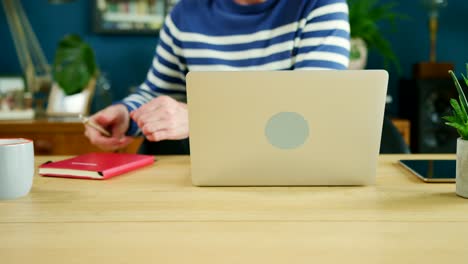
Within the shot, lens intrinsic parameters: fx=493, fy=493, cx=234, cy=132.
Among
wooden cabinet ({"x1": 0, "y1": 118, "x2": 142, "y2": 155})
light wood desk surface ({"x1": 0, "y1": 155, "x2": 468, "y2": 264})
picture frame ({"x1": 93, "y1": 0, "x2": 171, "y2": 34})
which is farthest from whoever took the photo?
picture frame ({"x1": 93, "y1": 0, "x2": 171, "y2": 34})

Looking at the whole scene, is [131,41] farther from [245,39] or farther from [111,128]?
[111,128]

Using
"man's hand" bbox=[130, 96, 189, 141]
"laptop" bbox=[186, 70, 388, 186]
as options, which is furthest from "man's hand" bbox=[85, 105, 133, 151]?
"laptop" bbox=[186, 70, 388, 186]

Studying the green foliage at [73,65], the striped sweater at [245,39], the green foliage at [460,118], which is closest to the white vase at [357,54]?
the striped sweater at [245,39]

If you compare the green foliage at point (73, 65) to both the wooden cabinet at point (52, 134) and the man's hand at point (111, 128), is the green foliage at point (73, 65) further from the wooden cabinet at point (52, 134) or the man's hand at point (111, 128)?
the man's hand at point (111, 128)

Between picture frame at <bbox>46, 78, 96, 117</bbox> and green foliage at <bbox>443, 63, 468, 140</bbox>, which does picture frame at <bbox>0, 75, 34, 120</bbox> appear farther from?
green foliage at <bbox>443, 63, 468, 140</bbox>

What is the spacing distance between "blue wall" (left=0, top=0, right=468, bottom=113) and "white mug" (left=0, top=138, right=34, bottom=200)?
1954mm

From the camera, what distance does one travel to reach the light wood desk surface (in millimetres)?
453

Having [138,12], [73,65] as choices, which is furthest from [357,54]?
[73,65]

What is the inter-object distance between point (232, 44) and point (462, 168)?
88 centimetres

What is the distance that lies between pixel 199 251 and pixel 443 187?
17.3 inches

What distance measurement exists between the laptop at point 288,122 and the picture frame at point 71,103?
5.89 feet

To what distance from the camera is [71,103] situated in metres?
2.38

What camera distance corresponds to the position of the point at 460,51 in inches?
101

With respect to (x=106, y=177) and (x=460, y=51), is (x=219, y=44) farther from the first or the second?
(x=460, y=51)
